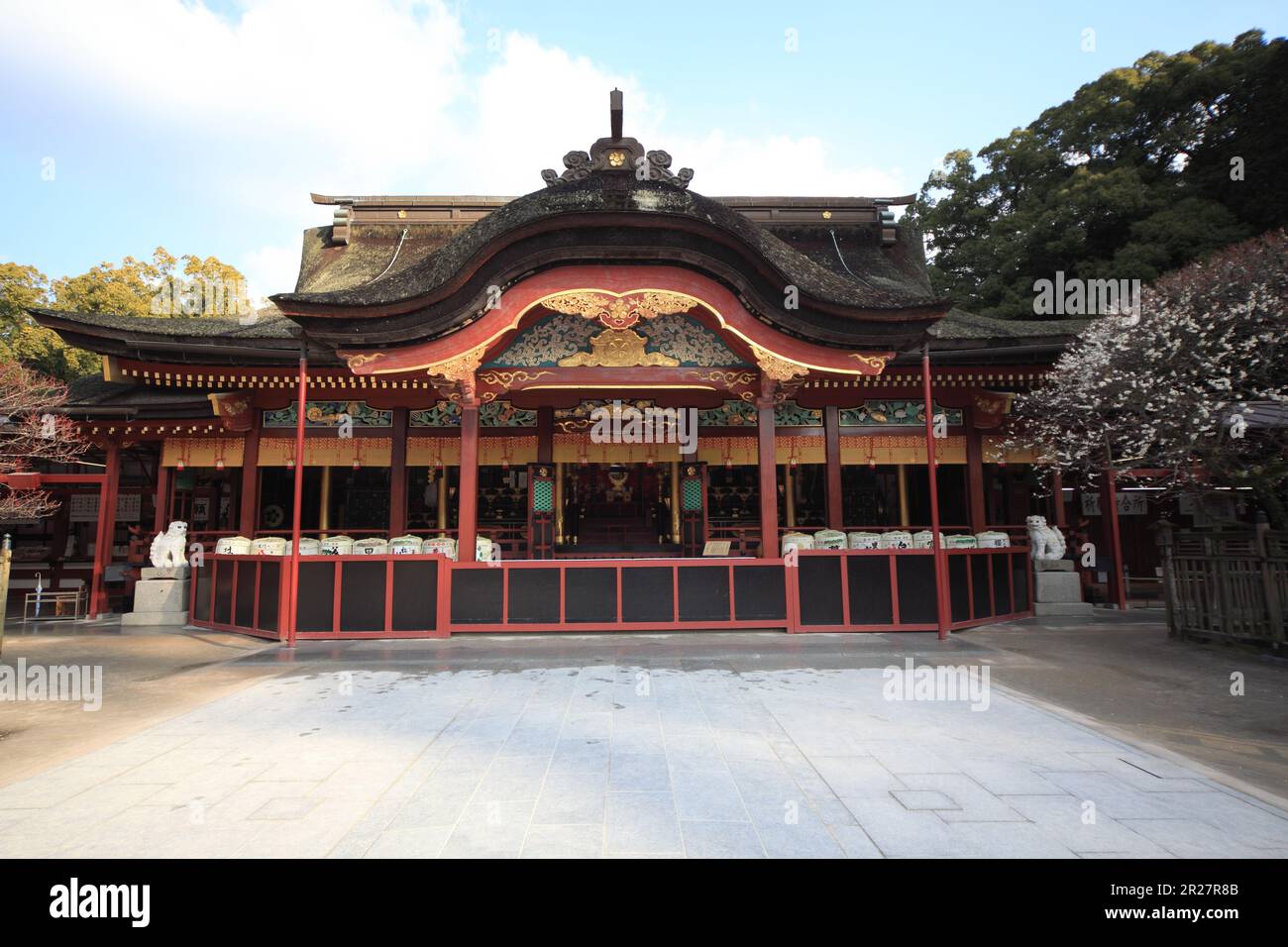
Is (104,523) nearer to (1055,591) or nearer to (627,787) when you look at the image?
(627,787)

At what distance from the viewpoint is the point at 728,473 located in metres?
14.8

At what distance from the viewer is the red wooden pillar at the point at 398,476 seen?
38.2ft

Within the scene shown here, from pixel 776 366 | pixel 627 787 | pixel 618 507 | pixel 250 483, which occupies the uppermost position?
pixel 776 366

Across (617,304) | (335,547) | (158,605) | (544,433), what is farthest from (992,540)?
(158,605)

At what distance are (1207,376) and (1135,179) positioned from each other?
19.7 metres

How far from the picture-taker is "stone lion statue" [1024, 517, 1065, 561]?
11562 millimetres

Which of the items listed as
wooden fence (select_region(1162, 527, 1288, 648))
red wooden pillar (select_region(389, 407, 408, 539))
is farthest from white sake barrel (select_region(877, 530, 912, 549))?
red wooden pillar (select_region(389, 407, 408, 539))

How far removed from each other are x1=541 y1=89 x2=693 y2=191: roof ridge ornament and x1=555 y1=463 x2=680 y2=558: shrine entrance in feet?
21.2

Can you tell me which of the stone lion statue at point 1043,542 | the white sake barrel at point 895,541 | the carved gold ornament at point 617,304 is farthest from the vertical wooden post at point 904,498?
the carved gold ornament at point 617,304

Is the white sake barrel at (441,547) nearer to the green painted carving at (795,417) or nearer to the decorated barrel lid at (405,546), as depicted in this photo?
the decorated barrel lid at (405,546)

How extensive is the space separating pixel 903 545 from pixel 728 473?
524 cm

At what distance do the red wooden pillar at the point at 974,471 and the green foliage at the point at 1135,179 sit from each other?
13.5m

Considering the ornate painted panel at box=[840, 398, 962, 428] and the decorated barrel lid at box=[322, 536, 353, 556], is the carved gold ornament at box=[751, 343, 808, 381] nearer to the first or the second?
the ornate painted panel at box=[840, 398, 962, 428]

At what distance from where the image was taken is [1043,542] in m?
11.6
